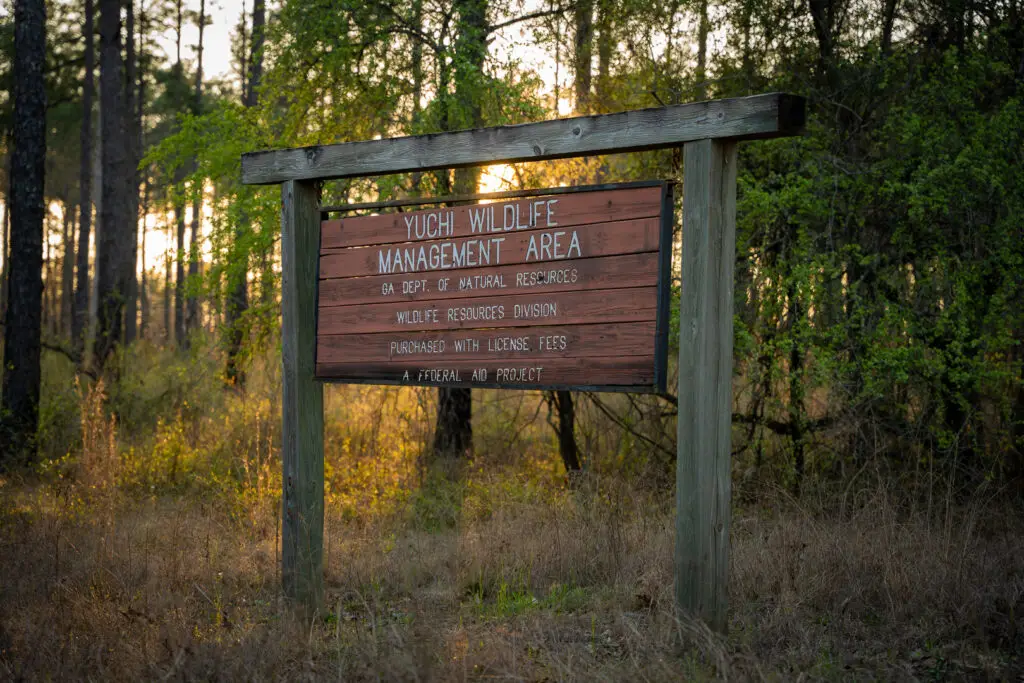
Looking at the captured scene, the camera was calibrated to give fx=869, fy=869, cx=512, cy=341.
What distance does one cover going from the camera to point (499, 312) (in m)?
4.33

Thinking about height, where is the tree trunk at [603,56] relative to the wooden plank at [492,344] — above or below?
above

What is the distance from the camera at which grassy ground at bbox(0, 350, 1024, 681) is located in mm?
3928

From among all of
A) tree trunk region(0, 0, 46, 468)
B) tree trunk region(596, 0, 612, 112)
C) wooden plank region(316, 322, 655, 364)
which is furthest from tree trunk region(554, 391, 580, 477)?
tree trunk region(0, 0, 46, 468)

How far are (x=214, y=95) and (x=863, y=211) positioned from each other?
78.1ft

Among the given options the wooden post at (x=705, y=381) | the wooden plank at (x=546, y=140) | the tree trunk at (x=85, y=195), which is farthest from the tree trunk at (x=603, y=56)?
the tree trunk at (x=85, y=195)

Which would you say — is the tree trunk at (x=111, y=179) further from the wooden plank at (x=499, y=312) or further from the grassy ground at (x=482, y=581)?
the wooden plank at (x=499, y=312)

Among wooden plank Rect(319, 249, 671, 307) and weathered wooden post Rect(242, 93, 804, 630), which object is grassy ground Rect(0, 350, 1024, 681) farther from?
wooden plank Rect(319, 249, 671, 307)

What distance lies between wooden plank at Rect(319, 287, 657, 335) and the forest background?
88 centimetres

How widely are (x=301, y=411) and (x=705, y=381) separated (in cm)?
243

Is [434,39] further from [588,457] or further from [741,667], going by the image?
[741,667]

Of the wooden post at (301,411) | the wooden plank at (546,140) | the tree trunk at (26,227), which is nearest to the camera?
the wooden plank at (546,140)

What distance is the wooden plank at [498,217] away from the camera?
13.0 feet

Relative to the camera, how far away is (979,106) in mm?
7422

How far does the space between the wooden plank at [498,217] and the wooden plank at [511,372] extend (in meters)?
0.66
